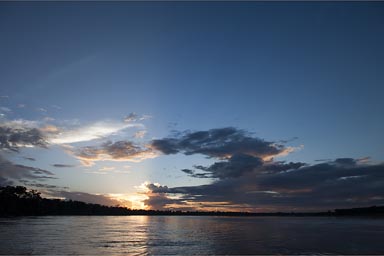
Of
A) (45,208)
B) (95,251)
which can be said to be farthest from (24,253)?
(45,208)

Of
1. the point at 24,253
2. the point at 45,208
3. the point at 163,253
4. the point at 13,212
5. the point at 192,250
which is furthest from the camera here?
the point at 45,208

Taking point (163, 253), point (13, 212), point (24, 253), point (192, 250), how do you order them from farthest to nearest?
point (13, 212) → point (192, 250) → point (163, 253) → point (24, 253)

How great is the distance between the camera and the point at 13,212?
15700cm

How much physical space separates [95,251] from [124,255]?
447 cm

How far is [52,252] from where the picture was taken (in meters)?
35.2

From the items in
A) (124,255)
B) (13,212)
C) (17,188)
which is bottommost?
(124,255)

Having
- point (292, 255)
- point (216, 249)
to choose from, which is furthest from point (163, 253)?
point (292, 255)

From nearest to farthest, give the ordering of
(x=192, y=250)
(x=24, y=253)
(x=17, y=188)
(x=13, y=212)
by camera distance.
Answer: (x=24, y=253) → (x=192, y=250) → (x=13, y=212) → (x=17, y=188)

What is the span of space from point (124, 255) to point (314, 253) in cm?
2165

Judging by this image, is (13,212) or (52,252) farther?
(13,212)

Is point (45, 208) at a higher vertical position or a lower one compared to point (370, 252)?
higher

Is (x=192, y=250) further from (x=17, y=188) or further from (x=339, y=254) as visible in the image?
(x=17, y=188)

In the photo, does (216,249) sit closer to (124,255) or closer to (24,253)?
(124,255)

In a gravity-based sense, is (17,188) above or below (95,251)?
above
